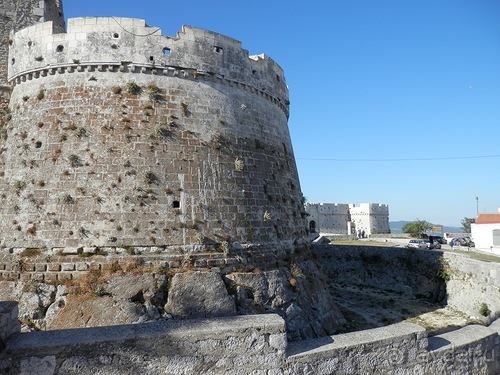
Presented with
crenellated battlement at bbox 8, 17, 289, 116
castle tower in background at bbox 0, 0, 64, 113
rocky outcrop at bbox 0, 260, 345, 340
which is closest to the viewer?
rocky outcrop at bbox 0, 260, 345, 340

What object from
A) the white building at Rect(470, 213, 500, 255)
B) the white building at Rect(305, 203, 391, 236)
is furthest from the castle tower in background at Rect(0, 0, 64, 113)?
the white building at Rect(305, 203, 391, 236)

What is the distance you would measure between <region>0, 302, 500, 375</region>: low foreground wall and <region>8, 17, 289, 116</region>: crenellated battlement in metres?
7.46

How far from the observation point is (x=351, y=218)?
55625 mm

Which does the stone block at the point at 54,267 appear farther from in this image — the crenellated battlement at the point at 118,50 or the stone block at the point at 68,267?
the crenellated battlement at the point at 118,50

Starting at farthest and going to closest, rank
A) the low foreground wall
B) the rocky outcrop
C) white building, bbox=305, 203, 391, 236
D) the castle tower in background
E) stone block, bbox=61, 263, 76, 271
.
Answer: white building, bbox=305, 203, 391, 236
the castle tower in background
stone block, bbox=61, 263, 76, 271
the rocky outcrop
the low foreground wall

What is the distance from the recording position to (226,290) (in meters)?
9.38

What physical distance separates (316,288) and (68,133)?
825cm

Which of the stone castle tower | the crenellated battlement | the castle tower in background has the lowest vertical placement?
the stone castle tower

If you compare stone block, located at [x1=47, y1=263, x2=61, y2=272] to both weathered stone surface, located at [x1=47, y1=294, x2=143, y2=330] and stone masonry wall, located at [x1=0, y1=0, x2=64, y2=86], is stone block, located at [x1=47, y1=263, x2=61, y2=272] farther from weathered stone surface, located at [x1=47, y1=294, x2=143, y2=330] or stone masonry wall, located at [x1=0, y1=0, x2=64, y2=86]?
stone masonry wall, located at [x1=0, y1=0, x2=64, y2=86]

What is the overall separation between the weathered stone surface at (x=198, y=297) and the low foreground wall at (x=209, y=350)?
3.69m

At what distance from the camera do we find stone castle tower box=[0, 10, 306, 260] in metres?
9.65

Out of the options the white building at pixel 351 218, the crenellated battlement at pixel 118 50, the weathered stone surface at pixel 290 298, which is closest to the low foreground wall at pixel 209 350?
the weathered stone surface at pixel 290 298

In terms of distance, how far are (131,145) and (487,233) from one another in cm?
2689

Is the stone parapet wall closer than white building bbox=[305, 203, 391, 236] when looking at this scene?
Yes
